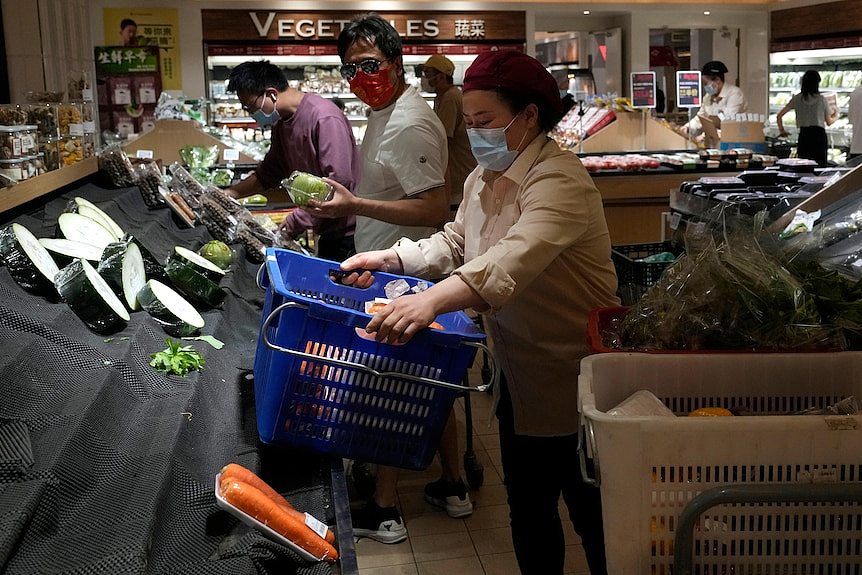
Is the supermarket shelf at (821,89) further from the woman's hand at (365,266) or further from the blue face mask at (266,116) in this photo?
the woman's hand at (365,266)

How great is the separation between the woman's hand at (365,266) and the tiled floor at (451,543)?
940 millimetres

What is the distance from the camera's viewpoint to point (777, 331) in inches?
74.7

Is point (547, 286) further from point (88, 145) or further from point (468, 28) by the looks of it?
point (468, 28)

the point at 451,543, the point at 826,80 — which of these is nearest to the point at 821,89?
the point at 826,80

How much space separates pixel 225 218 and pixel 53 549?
3.20 metres

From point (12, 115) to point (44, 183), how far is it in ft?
0.99

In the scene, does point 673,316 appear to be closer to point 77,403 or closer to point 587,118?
point 77,403

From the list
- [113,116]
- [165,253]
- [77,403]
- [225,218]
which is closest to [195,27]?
[113,116]

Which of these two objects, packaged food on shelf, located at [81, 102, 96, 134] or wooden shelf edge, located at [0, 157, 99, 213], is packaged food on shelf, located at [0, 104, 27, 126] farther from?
packaged food on shelf, located at [81, 102, 96, 134]

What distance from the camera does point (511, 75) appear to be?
7.57 feet

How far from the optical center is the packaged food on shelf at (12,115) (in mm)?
3807

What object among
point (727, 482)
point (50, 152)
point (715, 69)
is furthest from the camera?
point (715, 69)

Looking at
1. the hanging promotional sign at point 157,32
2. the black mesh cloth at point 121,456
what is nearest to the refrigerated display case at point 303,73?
the hanging promotional sign at point 157,32

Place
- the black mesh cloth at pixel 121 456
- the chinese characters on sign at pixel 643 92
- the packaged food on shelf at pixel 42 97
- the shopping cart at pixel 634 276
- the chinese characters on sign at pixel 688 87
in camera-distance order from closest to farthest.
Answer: the black mesh cloth at pixel 121 456
the shopping cart at pixel 634 276
the packaged food on shelf at pixel 42 97
the chinese characters on sign at pixel 643 92
the chinese characters on sign at pixel 688 87
